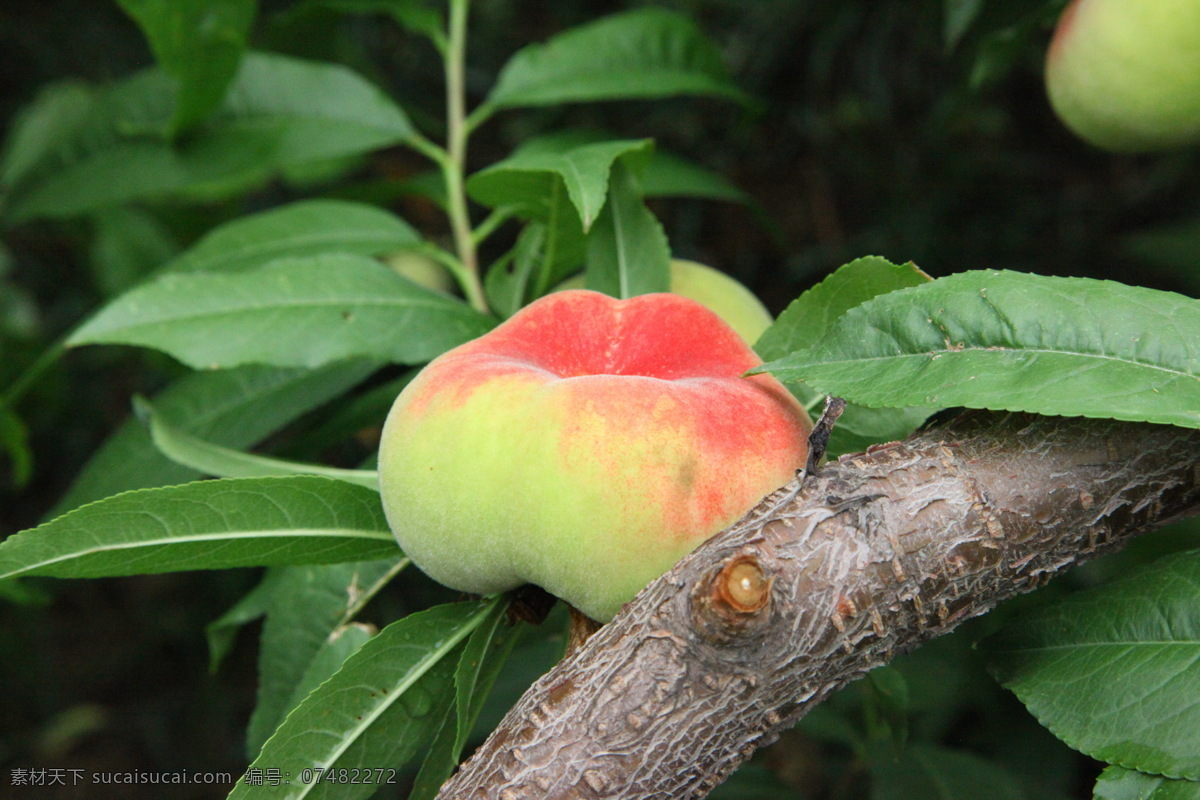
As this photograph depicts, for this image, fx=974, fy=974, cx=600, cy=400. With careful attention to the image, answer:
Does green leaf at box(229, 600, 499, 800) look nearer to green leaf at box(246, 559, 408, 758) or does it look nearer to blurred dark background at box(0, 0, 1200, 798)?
green leaf at box(246, 559, 408, 758)

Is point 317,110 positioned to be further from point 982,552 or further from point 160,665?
point 160,665

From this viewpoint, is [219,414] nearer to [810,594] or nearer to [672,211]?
[810,594]

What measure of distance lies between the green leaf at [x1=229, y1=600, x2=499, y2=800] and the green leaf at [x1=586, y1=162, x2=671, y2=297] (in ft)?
1.04

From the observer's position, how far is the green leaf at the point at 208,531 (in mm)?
686

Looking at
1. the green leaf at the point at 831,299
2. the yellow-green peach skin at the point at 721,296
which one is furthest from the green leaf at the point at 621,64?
the green leaf at the point at 831,299

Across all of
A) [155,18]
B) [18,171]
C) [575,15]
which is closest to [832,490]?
[155,18]

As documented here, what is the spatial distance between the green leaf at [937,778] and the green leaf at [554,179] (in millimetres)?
775

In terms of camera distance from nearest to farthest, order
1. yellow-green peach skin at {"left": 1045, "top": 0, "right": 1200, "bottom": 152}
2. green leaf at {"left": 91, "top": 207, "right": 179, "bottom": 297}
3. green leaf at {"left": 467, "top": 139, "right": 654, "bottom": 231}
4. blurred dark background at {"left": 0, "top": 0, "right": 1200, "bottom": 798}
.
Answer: green leaf at {"left": 467, "top": 139, "right": 654, "bottom": 231} < yellow-green peach skin at {"left": 1045, "top": 0, "right": 1200, "bottom": 152} < green leaf at {"left": 91, "top": 207, "right": 179, "bottom": 297} < blurred dark background at {"left": 0, "top": 0, "right": 1200, "bottom": 798}

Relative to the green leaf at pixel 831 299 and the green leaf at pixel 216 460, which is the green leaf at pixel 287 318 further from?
the green leaf at pixel 831 299

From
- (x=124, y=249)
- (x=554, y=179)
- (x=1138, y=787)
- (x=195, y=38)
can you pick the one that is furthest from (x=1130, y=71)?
(x=124, y=249)

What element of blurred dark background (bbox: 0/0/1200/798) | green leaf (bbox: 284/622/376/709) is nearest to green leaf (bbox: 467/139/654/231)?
green leaf (bbox: 284/622/376/709)

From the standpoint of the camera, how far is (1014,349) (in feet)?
2.03

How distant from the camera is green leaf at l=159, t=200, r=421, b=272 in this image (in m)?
1.19

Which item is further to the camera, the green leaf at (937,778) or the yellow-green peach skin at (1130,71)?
the green leaf at (937,778)
